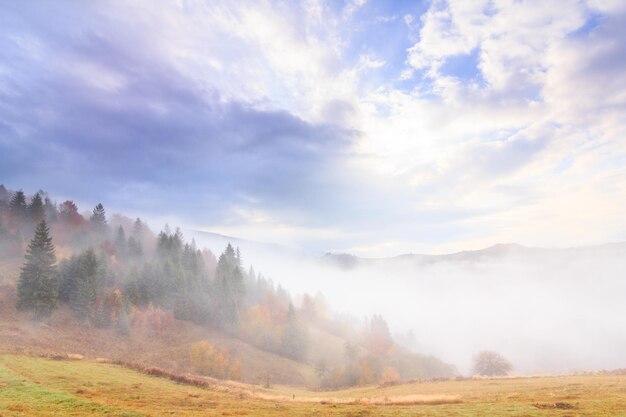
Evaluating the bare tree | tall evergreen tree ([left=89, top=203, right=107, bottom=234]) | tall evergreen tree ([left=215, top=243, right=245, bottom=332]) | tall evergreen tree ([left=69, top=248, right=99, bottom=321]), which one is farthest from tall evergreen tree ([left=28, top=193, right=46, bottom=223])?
the bare tree

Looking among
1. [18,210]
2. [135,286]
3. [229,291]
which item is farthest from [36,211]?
[229,291]

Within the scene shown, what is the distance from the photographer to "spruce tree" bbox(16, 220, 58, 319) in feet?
305

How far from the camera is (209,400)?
3425 cm

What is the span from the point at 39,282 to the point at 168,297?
45.0 meters

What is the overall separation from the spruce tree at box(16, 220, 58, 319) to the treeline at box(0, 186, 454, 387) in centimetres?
21

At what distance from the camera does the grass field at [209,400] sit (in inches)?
1025

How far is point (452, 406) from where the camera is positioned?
30.4m

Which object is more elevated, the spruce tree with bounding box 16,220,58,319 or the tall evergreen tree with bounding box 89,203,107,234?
the tall evergreen tree with bounding box 89,203,107,234

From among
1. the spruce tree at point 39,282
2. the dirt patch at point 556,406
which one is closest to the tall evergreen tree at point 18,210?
the spruce tree at point 39,282

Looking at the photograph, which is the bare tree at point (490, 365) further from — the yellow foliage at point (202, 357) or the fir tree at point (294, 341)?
the yellow foliage at point (202, 357)

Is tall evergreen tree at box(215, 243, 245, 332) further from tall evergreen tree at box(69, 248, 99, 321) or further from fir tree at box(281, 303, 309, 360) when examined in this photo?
tall evergreen tree at box(69, 248, 99, 321)

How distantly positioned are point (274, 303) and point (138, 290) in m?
65.6

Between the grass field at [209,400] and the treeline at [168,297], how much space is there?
204 ft

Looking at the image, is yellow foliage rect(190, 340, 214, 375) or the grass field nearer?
the grass field
